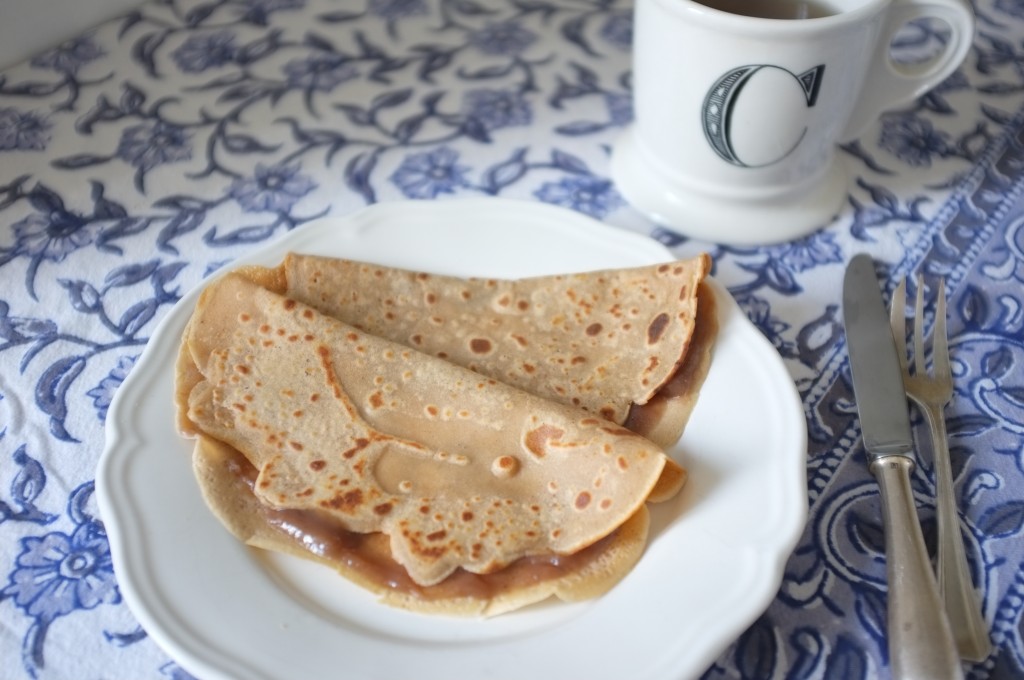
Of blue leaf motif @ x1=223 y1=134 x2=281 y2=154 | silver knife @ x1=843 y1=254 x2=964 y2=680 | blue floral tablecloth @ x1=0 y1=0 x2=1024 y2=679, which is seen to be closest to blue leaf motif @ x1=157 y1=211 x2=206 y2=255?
blue floral tablecloth @ x1=0 y1=0 x2=1024 y2=679

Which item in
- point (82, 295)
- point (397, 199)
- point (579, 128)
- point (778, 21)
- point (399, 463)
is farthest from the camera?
point (579, 128)

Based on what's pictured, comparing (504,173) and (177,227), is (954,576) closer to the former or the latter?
(504,173)

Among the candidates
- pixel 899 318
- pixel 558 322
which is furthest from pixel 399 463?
pixel 899 318

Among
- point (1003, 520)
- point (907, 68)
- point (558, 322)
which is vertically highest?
point (907, 68)

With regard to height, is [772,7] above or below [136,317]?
above

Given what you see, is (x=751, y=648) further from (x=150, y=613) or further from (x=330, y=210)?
(x=330, y=210)

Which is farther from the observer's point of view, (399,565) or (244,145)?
(244,145)

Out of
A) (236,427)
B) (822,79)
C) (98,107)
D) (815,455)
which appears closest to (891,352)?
(815,455)
